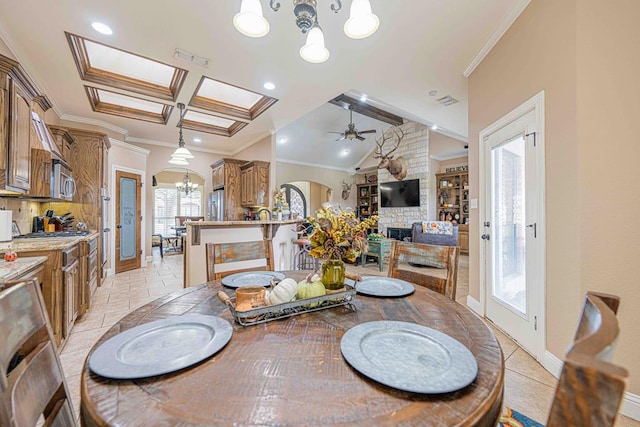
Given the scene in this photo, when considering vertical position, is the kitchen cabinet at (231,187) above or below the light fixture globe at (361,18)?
below

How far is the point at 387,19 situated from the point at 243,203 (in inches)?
179

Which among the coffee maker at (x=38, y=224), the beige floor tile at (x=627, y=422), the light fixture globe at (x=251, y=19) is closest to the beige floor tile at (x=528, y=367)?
the beige floor tile at (x=627, y=422)

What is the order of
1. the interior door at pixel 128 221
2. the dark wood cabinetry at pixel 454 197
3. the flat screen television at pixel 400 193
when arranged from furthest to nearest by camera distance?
the flat screen television at pixel 400 193 → the dark wood cabinetry at pixel 454 197 → the interior door at pixel 128 221

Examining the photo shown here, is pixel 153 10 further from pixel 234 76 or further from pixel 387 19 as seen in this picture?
pixel 387 19

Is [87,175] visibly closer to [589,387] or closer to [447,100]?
[589,387]

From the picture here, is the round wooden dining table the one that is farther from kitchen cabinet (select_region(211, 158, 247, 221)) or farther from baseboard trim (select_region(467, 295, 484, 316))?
kitchen cabinet (select_region(211, 158, 247, 221))

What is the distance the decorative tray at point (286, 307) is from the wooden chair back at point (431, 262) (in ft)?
2.11

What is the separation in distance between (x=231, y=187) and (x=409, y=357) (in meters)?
5.73

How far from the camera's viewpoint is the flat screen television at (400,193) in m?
7.86

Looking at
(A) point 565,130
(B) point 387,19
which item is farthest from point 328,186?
(A) point 565,130

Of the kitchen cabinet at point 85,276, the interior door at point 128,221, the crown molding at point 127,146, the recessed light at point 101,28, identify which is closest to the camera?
the recessed light at point 101,28

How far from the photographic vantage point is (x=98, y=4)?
223 centimetres

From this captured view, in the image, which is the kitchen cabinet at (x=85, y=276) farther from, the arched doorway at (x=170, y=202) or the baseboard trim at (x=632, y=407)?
the arched doorway at (x=170, y=202)

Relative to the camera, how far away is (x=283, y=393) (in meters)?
0.61
